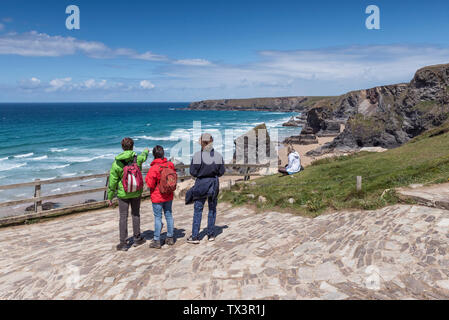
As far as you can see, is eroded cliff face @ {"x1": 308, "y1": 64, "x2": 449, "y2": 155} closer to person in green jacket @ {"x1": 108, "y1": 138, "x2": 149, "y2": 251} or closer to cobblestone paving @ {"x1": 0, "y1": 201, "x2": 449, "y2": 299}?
cobblestone paving @ {"x1": 0, "y1": 201, "x2": 449, "y2": 299}

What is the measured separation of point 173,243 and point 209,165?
193cm

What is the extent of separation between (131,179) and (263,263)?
2.97 m

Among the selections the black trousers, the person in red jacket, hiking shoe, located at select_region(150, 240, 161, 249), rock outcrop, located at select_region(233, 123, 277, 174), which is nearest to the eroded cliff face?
rock outcrop, located at select_region(233, 123, 277, 174)

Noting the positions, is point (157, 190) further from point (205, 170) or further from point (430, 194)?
point (430, 194)

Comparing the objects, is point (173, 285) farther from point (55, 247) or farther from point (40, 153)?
point (40, 153)

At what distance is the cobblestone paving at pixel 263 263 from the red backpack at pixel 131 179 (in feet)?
4.48

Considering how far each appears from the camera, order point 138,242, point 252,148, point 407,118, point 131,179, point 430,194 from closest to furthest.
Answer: point 131,179 → point 138,242 → point 430,194 → point 252,148 → point 407,118

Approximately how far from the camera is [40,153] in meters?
47.5

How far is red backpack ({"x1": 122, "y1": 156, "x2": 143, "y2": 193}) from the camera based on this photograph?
6238mm

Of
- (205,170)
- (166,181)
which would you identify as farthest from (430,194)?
(166,181)

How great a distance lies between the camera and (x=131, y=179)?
6.25 m

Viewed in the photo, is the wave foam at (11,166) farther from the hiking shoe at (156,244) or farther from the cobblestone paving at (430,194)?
the cobblestone paving at (430,194)

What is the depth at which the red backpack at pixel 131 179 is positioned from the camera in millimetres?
6238
